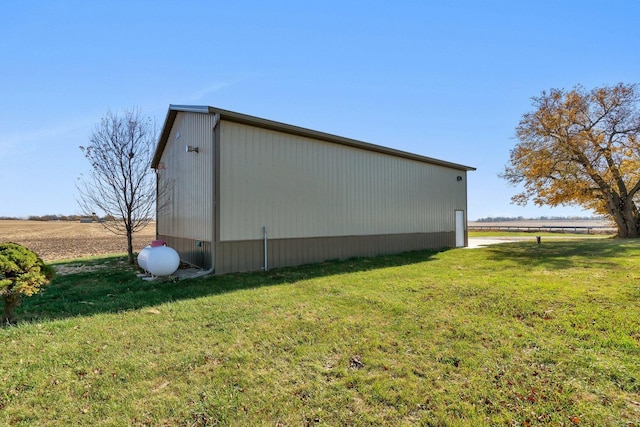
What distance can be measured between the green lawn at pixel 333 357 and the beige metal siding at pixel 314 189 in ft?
10.3

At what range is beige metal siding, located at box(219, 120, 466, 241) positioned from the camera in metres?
8.62

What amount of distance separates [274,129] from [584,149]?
18.8 metres

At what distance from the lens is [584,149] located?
17.9 m

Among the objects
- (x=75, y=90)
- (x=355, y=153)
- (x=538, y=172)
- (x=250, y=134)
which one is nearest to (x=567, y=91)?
(x=538, y=172)

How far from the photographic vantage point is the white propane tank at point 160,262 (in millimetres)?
7895

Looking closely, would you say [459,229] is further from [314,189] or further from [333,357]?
[333,357]

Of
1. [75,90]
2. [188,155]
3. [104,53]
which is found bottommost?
[188,155]

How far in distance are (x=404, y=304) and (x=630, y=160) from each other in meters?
20.3

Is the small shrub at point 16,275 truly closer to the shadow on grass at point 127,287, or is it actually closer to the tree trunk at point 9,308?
the tree trunk at point 9,308

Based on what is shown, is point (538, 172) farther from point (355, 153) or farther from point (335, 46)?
point (335, 46)

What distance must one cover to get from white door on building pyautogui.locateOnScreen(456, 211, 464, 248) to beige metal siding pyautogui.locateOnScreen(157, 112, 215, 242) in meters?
12.1

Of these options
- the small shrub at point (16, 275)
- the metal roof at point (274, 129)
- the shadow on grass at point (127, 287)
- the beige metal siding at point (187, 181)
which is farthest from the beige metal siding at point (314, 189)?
the small shrub at point (16, 275)

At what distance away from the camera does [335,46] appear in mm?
10156

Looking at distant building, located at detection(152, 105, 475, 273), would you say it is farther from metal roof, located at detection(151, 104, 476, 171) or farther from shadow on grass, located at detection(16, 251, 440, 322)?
shadow on grass, located at detection(16, 251, 440, 322)
